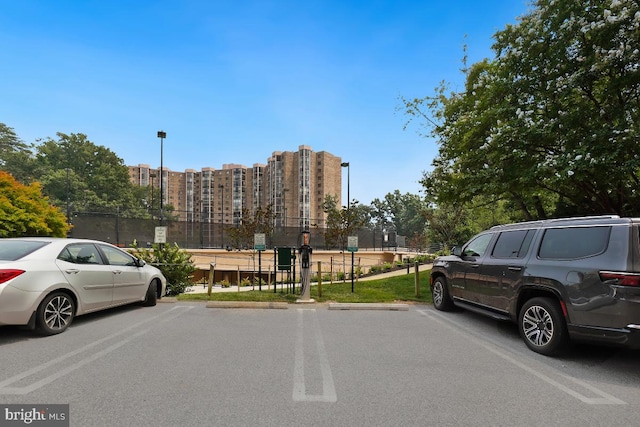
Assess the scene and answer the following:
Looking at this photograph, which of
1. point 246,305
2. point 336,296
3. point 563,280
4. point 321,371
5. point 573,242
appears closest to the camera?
point 321,371

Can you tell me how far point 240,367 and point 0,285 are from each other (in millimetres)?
3644

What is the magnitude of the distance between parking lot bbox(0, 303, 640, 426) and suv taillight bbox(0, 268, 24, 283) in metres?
0.95


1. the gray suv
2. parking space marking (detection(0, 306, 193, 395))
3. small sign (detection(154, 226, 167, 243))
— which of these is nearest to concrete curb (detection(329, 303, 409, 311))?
the gray suv

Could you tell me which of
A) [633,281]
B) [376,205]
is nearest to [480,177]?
[633,281]

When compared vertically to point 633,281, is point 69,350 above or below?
below

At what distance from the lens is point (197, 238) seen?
3266cm

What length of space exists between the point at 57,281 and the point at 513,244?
7.65 m

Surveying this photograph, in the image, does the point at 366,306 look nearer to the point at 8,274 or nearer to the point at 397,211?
the point at 8,274

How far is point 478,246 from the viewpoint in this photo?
23.2 feet

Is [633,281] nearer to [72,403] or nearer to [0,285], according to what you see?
[72,403]

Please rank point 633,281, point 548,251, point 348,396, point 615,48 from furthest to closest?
point 615,48 → point 548,251 → point 633,281 → point 348,396

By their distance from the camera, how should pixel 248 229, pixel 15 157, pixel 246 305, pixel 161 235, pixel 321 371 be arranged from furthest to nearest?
1. pixel 15 157
2. pixel 248 229
3. pixel 161 235
4. pixel 246 305
5. pixel 321 371

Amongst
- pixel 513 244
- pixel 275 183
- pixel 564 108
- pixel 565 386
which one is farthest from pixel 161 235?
pixel 275 183

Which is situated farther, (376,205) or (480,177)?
(376,205)
